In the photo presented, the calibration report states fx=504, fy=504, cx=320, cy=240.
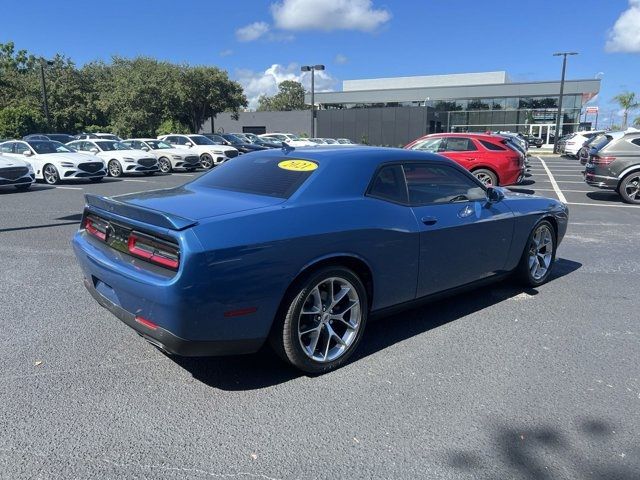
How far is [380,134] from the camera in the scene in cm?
5178

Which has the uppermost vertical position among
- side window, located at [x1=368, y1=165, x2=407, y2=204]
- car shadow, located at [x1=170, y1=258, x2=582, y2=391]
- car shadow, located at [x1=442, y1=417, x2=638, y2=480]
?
side window, located at [x1=368, y1=165, x2=407, y2=204]

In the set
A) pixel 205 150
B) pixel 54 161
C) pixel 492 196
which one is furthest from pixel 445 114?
pixel 492 196

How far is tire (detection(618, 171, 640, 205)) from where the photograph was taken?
12.0m

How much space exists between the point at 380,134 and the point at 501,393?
5019 cm

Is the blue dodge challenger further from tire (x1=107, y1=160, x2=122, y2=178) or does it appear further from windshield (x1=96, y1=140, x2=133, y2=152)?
windshield (x1=96, y1=140, x2=133, y2=152)

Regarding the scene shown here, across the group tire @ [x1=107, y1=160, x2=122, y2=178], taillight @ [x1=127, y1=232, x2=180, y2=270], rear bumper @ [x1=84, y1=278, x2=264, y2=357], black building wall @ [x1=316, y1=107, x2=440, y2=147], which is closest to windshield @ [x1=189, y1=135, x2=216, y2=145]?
tire @ [x1=107, y1=160, x2=122, y2=178]

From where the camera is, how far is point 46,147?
1683 cm

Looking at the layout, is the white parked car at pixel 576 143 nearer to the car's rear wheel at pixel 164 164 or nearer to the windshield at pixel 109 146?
the car's rear wheel at pixel 164 164

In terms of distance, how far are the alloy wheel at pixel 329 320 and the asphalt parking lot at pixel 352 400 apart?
0.19 m

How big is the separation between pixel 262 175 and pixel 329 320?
1289mm

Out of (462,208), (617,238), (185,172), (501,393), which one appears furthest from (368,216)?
(185,172)

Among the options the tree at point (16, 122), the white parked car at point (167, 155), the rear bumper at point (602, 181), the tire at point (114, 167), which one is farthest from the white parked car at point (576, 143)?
the tree at point (16, 122)

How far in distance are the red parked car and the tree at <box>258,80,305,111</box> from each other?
314 feet

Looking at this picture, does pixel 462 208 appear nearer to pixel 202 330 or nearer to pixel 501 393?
pixel 501 393
